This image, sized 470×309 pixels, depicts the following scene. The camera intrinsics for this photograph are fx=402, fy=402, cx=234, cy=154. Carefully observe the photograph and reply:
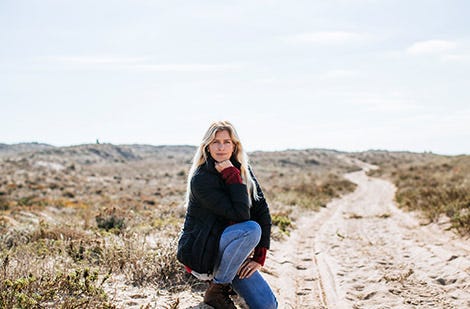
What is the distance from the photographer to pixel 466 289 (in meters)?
5.19

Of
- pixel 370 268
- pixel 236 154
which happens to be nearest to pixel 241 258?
pixel 236 154

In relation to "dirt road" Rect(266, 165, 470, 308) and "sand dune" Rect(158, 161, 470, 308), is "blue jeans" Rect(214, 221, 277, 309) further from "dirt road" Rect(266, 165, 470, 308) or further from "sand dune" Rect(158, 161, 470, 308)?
"dirt road" Rect(266, 165, 470, 308)

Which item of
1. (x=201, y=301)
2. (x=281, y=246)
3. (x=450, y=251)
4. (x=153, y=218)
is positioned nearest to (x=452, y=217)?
(x=450, y=251)

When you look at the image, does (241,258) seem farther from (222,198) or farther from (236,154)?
(236,154)

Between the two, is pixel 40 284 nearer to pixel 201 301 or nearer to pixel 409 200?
pixel 201 301

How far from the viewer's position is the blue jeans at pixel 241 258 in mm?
3859

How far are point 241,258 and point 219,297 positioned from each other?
1.62 feet

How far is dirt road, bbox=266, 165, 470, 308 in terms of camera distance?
5094 mm

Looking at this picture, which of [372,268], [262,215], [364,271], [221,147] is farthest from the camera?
[372,268]

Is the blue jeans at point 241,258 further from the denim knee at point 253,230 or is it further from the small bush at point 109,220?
the small bush at point 109,220

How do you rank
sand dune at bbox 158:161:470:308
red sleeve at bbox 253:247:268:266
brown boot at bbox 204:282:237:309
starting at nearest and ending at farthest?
1. brown boot at bbox 204:282:237:309
2. red sleeve at bbox 253:247:268:266
3. sand dune at bbox 158:161:470:308

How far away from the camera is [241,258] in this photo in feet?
12.9

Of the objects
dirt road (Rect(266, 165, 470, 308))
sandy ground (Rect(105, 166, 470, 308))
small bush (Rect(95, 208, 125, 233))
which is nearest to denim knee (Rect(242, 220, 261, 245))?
sandy ground (Rect(105, 166, 470, 308))

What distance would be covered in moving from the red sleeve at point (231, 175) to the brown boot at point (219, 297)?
1051 millimetres
